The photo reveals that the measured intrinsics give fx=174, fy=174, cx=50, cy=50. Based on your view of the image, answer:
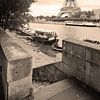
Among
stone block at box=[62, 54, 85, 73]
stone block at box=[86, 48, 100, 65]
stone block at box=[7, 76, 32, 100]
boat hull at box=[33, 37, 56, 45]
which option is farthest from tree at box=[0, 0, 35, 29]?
boat hull at box=[33, 37, 56, 45]

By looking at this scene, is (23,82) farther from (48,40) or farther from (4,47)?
(48,40)

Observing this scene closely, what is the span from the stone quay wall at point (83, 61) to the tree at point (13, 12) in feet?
14.8

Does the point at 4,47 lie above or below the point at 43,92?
above

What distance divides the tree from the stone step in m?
5.94

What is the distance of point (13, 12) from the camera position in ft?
35.0

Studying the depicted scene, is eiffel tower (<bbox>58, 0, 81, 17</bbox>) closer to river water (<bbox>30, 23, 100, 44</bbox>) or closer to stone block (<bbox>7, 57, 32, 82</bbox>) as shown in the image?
river water (<bbox>30, 23, 100, 44</bbox>)

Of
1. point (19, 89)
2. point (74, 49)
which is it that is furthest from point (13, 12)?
point (19, 89)

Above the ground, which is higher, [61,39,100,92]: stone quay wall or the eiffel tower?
the eiffel tower

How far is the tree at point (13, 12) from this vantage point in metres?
9.84

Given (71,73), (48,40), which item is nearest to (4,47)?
(71,73)

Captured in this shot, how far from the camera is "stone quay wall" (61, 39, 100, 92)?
5454 millimetres

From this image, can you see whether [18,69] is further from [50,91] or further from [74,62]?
[74,62]

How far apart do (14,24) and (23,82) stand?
6.82 metres

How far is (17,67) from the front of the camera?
451 centimetres
